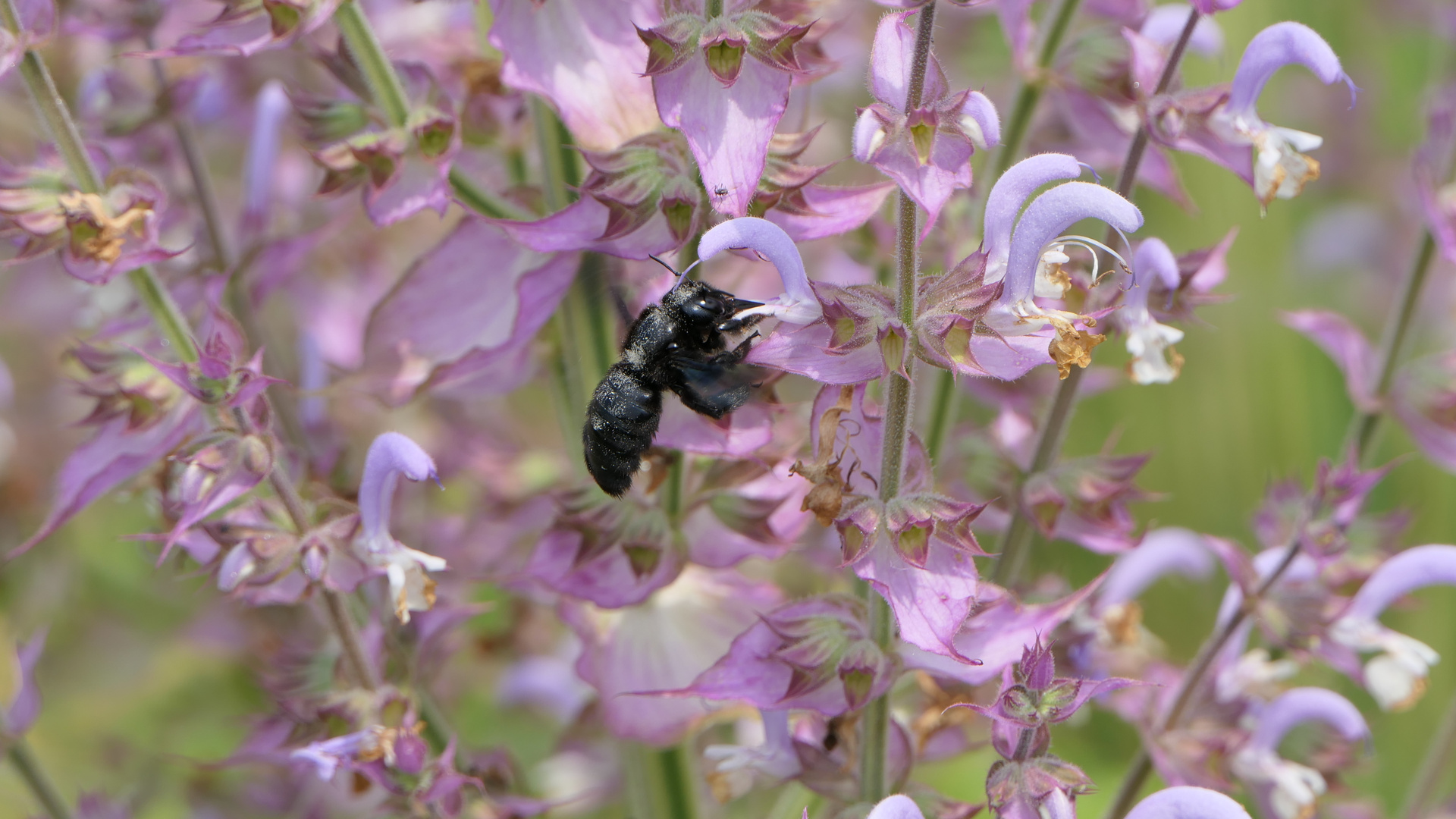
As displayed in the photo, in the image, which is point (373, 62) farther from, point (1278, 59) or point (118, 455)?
point (1278, 59)

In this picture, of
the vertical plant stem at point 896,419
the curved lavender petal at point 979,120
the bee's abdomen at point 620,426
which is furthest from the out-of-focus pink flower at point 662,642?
the curved lavender petal at point 979,120

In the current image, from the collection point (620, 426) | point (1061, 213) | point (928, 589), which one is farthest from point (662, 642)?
point (1061, 213)

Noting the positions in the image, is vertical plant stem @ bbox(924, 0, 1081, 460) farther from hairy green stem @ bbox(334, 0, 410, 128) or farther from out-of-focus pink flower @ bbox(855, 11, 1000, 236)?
hairy green stem @ bbox(334, 0, 410, 128)

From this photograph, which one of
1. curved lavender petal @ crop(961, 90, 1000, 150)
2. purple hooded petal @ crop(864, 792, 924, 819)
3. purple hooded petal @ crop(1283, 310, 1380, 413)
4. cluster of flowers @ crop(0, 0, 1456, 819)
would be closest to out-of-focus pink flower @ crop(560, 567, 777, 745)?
cluster of flowers @ crop(0, 0, 1456, 819)

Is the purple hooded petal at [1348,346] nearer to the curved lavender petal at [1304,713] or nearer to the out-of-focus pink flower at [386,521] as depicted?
the curved lavender petal at [1304,713]

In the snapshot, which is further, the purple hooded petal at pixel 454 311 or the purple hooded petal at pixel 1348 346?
the purple hooded petal at pixel 1348 346

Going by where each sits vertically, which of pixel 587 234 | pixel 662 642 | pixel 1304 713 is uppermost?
pixel 587 234
